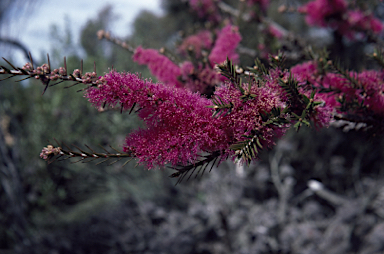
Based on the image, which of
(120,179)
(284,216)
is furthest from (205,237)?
(120,179)

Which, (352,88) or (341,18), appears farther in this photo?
(341,18)

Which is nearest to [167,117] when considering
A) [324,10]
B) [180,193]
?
[324,10]

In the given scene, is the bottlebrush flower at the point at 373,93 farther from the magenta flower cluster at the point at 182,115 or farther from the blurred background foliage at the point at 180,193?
the magenta flower cluster at the point at 182,115

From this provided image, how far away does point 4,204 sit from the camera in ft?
14.3

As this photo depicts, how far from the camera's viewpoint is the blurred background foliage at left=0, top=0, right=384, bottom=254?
8.80 ft

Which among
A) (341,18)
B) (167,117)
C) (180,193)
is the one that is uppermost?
(341,18)

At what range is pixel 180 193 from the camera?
3.92 m

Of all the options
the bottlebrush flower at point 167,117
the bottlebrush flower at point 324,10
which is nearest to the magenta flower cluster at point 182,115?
the bottlebrush flower at point 167,117

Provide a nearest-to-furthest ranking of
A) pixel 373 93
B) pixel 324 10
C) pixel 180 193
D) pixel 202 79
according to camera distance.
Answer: pixel 373 93
pixel 202 79
pixel 324 10
pixel 180 193

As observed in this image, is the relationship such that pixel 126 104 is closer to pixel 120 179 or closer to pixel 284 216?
pixel 284 216

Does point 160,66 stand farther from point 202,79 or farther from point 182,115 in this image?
point 182,115

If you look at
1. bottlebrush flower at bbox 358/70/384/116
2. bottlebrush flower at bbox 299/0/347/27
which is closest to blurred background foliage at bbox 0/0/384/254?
bottlebrush flower at bbox 358/70/384/116

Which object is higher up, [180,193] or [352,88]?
[352,88]

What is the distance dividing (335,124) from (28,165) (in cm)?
580
